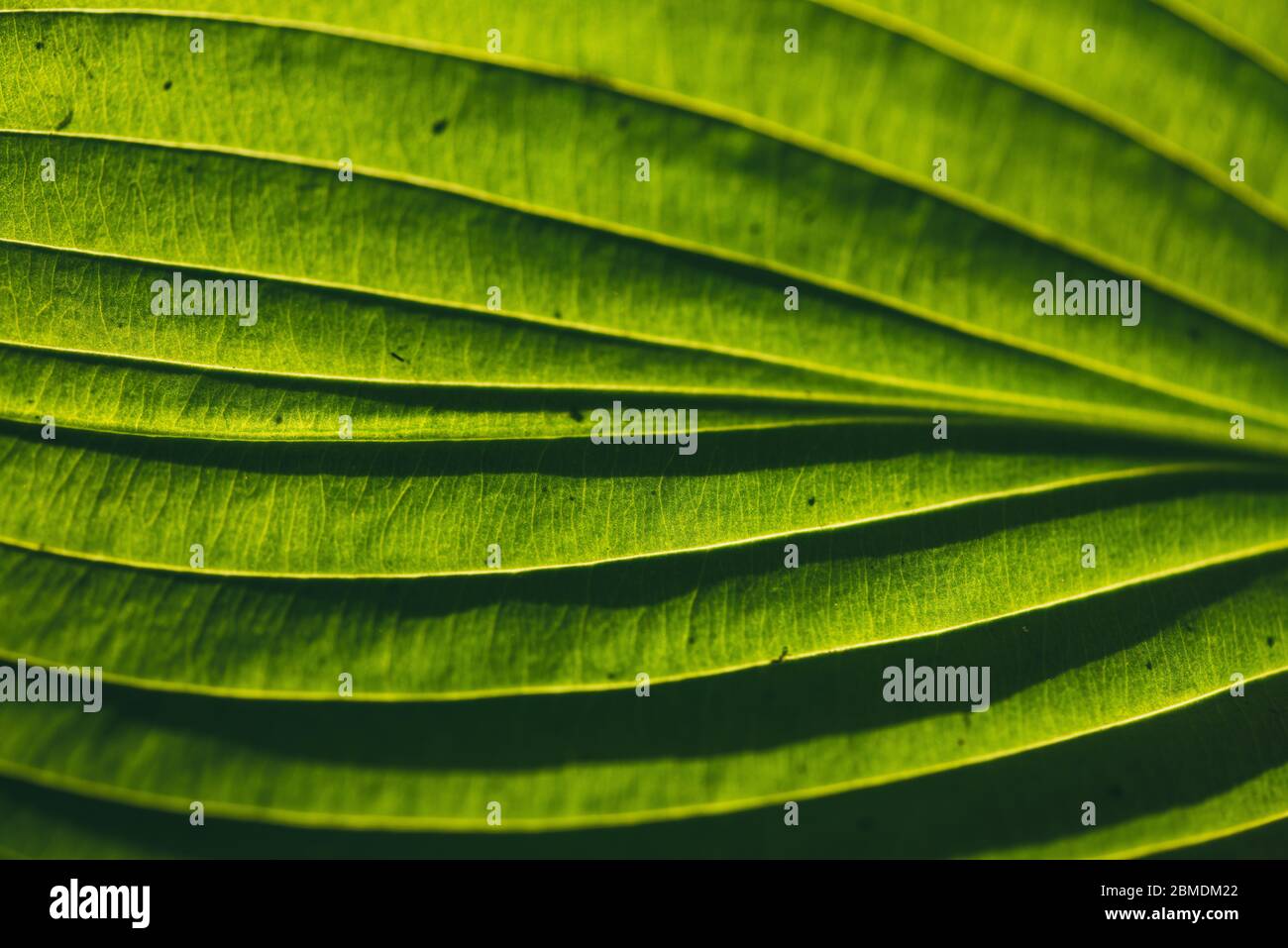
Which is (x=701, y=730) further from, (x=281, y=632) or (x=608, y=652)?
(x=281, y=632)

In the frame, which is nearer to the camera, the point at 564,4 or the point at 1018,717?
the point at 564,4

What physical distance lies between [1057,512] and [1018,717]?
0.36 metres

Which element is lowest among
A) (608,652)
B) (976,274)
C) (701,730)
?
(701,730)

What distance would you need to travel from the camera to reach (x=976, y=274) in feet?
4.72

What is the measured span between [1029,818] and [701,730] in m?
0.60

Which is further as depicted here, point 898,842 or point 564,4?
point 898,842

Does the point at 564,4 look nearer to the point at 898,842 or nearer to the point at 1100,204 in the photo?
the point at 1100,204

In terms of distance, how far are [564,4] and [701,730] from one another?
1.21 m

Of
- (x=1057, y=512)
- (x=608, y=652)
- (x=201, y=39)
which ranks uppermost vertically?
(x=201, y=39)

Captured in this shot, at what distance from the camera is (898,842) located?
150 centimetres

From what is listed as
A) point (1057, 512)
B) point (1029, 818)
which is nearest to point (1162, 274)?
point (1057, 512)

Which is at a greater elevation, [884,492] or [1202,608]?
[884,492]

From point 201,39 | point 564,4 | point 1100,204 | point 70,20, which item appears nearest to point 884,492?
point 1100,204

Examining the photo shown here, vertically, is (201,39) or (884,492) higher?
(201,39)
